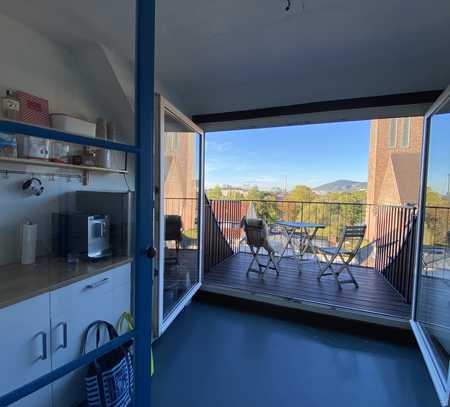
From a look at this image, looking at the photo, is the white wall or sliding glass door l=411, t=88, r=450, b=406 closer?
the white wall

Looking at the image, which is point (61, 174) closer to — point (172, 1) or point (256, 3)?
point (172, 1)

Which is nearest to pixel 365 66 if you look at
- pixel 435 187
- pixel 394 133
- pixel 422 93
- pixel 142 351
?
pixel 422 93

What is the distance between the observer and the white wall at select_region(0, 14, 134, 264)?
1.30m

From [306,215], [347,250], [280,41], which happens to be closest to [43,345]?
[280,41]

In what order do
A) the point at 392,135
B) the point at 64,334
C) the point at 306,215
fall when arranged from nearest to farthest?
the point at 64,334
the point at 306,215
the point at 392,135

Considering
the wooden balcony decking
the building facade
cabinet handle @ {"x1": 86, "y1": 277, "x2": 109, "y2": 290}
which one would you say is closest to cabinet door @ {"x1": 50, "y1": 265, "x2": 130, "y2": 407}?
cabinet handle @ {"x1": 86, "y1": 277, "x2": 109, "y2": 290}

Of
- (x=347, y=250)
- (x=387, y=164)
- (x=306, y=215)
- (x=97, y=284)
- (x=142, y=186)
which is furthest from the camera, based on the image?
(x=387, y=164)

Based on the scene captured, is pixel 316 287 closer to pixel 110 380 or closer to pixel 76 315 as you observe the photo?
pixel 110 380

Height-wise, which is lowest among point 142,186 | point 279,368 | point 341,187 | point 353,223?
point 279,368

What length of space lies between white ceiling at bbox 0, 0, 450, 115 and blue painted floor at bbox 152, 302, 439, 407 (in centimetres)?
214

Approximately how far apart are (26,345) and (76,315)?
275 millimetres

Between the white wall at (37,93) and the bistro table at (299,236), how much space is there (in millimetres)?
2843

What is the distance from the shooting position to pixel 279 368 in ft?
5.98

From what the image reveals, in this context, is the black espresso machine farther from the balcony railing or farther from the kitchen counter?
the balcony railing
